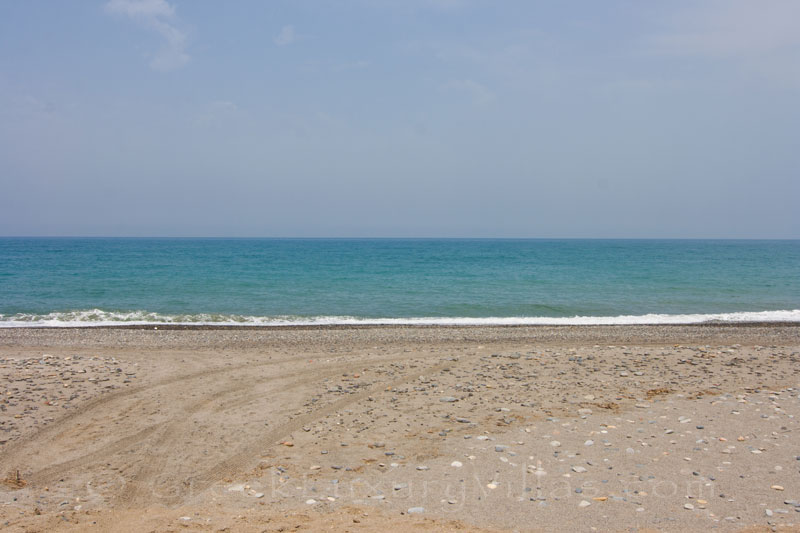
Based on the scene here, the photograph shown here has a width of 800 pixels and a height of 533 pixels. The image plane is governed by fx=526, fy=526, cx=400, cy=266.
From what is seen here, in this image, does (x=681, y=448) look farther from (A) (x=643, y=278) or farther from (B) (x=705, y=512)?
(A) (x=643, y=278)

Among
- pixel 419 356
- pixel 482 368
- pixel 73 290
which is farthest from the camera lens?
pixel 73 290

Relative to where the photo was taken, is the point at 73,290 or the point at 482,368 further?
the point at 73,290

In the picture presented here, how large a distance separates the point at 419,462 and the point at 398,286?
2518 cm

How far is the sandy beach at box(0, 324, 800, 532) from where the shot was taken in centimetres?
530

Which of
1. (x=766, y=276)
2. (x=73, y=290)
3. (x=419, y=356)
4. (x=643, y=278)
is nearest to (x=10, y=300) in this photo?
(x=73, y=290)

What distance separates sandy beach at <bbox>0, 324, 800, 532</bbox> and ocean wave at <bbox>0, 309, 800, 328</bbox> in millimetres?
6873

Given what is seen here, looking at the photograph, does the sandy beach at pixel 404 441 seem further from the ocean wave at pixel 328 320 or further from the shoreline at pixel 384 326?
the ocean wave at pixel 328 320

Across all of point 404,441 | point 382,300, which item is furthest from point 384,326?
point 404,441

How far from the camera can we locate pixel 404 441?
7.15 metres

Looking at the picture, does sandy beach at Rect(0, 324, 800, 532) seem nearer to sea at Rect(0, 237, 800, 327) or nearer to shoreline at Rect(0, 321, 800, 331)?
shoreline at Rect(0, 321, 800, 331)

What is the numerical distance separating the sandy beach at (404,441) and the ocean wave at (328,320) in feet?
22.5

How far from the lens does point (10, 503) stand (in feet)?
18.6

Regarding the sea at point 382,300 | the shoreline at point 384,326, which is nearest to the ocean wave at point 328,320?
the sea at point 382,300

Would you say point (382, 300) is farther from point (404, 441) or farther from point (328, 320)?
point (404, 441)
